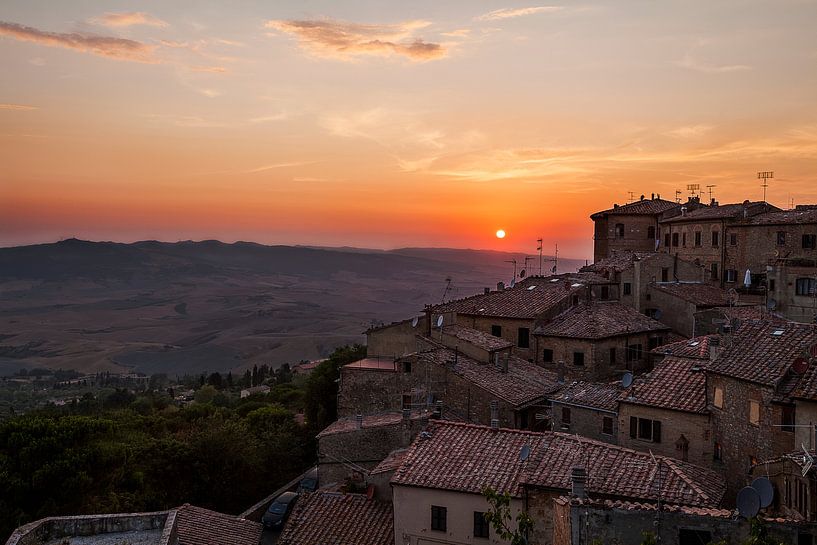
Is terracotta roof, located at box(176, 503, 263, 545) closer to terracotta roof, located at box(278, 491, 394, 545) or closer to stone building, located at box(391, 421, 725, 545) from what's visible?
terracotta roof, located at box(278, 491, 394, 545)

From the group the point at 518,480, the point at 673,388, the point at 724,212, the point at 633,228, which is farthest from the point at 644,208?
the point at 518,480

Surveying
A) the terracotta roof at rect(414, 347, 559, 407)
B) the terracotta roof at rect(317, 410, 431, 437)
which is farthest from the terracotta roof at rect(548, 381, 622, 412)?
the terracotta roof at rect(317, 410, 431, 437)

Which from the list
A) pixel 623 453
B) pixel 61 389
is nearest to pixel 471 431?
pixel 623 453

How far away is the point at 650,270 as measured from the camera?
148ft

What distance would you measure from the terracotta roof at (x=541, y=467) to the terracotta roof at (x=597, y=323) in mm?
15983

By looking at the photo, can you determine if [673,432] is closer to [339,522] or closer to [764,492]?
[764,492]

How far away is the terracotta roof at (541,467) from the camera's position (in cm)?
1809

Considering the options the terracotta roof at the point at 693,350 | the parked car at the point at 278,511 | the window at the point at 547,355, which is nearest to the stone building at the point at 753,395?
the terracotta roof at the point at 693,350

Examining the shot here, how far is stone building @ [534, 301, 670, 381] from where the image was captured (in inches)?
1433

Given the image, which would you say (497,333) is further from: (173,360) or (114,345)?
(114,345)

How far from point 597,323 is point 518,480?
2001cm

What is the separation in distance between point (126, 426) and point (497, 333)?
2215cm

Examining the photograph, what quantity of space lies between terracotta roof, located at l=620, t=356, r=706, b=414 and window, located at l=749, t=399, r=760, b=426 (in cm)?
243

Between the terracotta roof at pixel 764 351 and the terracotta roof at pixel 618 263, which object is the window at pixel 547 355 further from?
the terracotta roof at pixel 764 351
